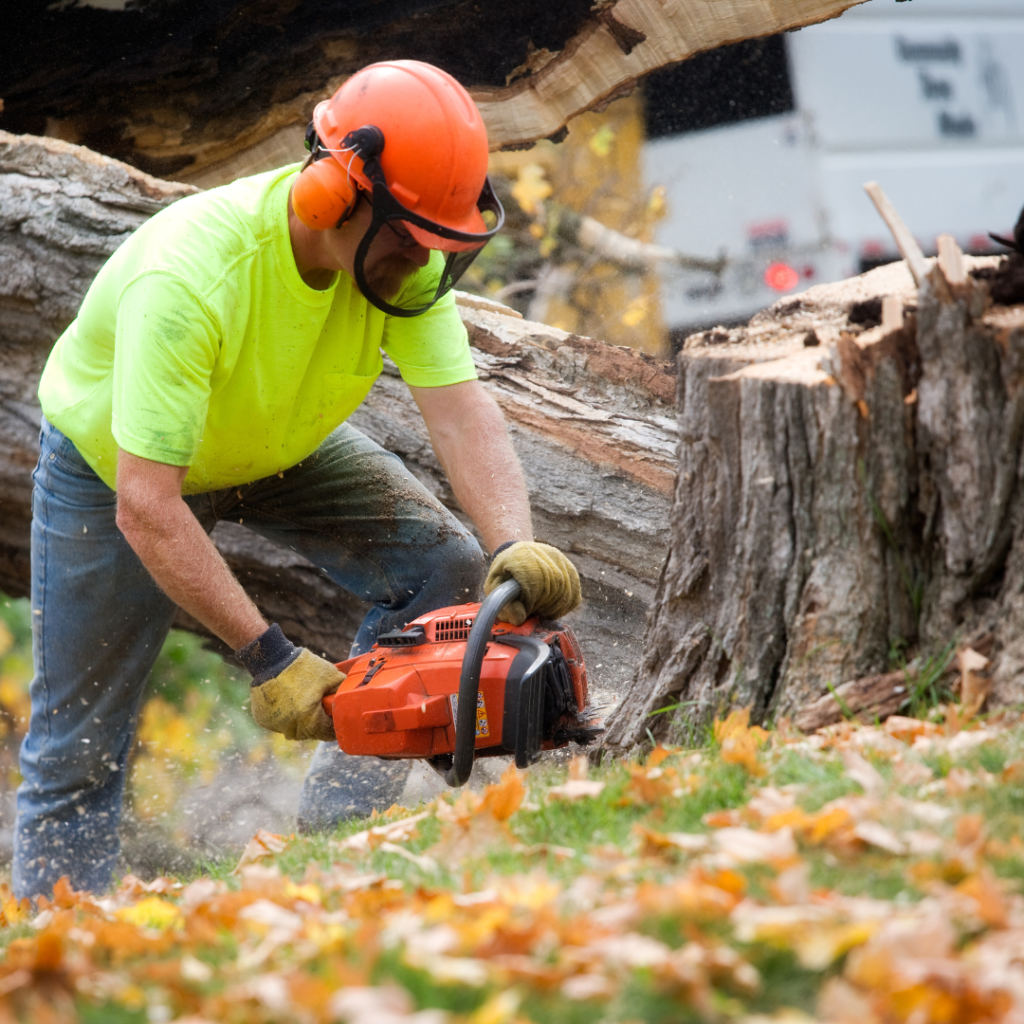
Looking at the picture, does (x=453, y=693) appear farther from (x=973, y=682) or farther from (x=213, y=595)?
(x=973, y=682)

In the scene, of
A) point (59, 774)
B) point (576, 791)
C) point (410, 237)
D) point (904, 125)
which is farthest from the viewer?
point (904, 125)

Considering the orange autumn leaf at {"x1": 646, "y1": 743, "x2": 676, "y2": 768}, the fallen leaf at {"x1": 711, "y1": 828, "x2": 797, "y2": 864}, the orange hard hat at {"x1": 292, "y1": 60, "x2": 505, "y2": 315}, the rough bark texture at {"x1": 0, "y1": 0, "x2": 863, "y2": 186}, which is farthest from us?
the rough bark texture at {"x1": 0, "y1": 0, "x2": 863, "y2": 186}

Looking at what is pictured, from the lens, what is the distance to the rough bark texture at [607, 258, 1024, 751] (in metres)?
2.02

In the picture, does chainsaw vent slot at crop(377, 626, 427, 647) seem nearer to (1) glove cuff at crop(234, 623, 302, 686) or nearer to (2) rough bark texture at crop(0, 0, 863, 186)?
(1) glove cuff at crop(234, 623, 302, 686)

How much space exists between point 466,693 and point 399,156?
1344mm

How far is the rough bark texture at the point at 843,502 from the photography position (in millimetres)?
2018

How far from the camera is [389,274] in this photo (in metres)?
2.76

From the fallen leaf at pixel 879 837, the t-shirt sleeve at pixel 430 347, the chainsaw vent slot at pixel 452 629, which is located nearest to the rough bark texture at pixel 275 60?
the t-shirt sleeve at pixel 430 347

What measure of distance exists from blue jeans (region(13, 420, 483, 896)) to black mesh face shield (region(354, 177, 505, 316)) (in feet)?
2.44

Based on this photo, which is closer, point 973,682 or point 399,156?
point 973,682

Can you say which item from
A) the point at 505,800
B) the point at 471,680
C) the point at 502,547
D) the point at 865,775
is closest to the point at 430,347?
the point at 502,547

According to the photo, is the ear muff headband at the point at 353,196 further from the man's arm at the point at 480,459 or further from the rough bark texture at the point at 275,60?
the rough bark texture at the point at 275,60

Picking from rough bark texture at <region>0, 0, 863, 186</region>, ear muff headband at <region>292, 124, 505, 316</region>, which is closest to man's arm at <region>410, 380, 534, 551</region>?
ear muff headband at <region>292, 124, 505, 316</region>

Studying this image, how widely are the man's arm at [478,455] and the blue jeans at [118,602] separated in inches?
9.3
